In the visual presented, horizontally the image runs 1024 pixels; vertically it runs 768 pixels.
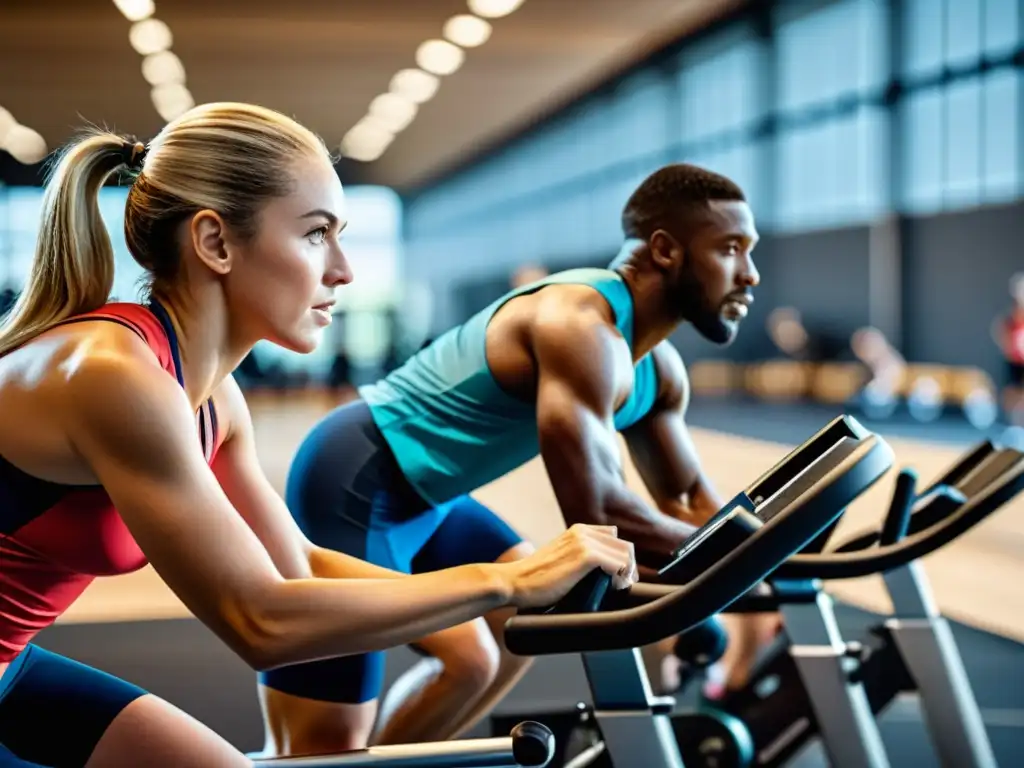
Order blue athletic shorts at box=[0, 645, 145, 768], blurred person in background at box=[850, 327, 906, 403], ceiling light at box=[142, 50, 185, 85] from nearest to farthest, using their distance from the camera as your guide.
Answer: blue athletic shorts at box=[0, 645, 145, 768]
ceiling light at box=[142, 50, 185, 85]
blurred person in background at box=[850, 327, 906, 403]

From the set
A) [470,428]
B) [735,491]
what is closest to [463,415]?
[470,428]

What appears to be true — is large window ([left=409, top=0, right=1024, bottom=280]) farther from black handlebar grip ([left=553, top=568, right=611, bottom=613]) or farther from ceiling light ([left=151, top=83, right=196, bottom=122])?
black handlebar grip ([left=553, top=568, right=611, bottom=613])

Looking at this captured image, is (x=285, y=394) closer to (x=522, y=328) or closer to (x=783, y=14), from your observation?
(x=783, y=14)

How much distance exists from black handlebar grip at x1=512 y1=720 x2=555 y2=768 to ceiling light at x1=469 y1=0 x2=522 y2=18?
534 centimetres

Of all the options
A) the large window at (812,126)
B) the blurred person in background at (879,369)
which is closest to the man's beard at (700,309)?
the large window at (812,126)

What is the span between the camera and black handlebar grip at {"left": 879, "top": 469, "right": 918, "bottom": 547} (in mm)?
1745

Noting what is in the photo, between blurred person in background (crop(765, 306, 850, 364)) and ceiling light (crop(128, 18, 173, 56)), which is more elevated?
ceiling light (crop(128, 18, 173, 56))

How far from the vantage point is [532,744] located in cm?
117

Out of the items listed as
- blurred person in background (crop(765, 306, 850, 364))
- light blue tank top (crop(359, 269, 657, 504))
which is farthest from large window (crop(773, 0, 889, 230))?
light blue tank top (crop(359, 269, 657, 504))

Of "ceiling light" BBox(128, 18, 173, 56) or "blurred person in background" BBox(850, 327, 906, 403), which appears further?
"blurred person in background" BBox(850, 327, 906, 403)

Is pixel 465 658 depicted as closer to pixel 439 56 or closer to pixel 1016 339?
pixel 439 56

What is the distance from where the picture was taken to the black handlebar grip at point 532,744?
1.16 m

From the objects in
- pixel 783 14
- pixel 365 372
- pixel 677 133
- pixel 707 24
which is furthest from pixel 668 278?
pixel 783 14

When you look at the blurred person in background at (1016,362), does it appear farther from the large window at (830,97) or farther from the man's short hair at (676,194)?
the man's short hair at (676,194)
